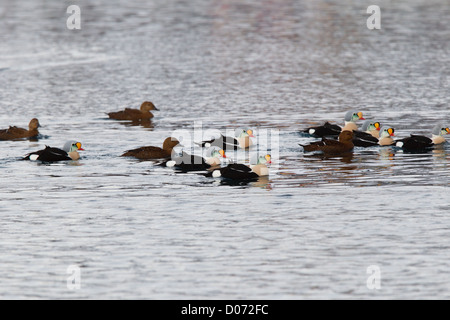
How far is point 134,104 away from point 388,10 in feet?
144

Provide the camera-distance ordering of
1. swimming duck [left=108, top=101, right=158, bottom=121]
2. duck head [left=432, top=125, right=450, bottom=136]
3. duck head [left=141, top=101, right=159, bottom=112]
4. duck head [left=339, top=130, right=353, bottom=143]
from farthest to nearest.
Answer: duck head [left=141, top=101, right=159, bottom=112], swimming duck [left=108, top=101, right=158, bottom=121], duck head [left=432, top=125, right=450, bottom=136], duck head [left=339, top=130, right=353, bottom=143]

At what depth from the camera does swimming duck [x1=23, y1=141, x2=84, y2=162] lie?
22984 mm

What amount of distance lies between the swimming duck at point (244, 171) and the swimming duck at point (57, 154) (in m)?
4.18

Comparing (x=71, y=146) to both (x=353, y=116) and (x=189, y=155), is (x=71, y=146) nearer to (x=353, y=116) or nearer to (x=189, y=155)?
(x=189, y=155)

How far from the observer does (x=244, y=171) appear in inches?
819

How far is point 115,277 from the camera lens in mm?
14109

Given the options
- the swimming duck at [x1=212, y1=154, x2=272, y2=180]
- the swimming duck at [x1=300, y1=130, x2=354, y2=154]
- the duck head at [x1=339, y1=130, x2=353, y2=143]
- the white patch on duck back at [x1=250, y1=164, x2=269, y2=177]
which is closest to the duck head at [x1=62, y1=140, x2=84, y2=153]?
the swimming duck at [x1=212, y1=154, x2=272, y2=180]

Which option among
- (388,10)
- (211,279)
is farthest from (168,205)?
(388,10)

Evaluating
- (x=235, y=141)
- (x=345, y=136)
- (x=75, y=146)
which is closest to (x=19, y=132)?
(x=75, y=146)

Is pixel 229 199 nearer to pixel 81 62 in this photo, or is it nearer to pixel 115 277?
pixel 115 277

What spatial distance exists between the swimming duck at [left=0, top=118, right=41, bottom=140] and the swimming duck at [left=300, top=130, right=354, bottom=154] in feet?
25.7

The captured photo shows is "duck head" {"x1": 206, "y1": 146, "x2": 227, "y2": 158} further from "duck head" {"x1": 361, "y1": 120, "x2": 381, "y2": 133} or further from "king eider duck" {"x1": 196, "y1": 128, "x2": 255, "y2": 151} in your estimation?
"duck head" {"x1": 361, "y1": 120, "x2": 381, "y2": 133}

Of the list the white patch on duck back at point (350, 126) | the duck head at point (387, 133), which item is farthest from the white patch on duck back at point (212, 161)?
the white patch on duck back at point (350, 126)

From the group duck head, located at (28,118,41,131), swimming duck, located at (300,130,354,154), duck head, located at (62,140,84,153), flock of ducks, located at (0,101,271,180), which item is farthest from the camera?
duck head, located at (28,118,41,131)
